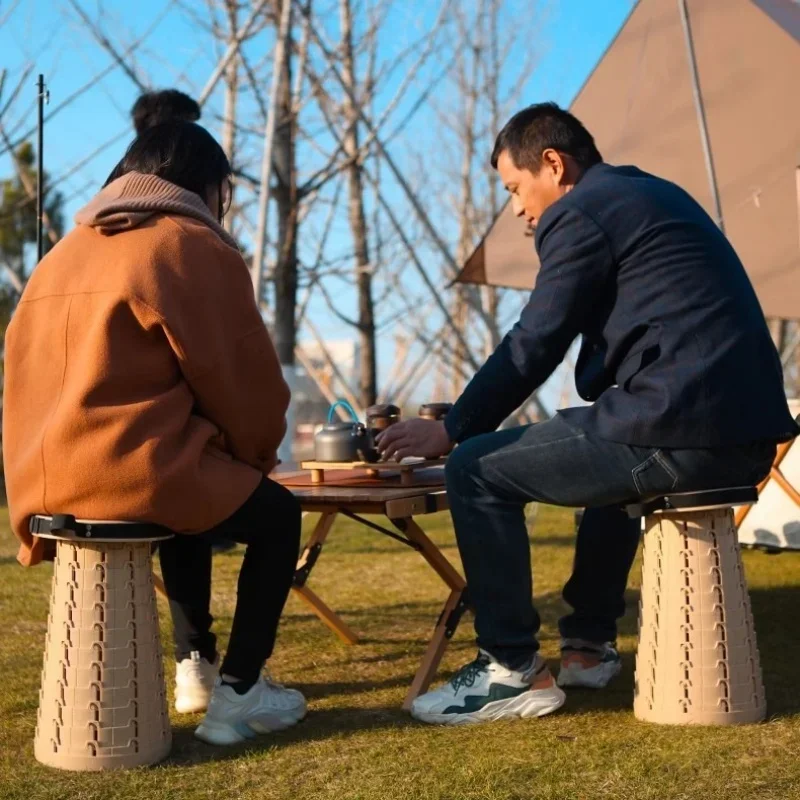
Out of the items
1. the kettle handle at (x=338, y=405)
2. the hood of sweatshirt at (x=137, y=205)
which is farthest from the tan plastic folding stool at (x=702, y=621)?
the hood of sweatshirt at (x=137, y=205)

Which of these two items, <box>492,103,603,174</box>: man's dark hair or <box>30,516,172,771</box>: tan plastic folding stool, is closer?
<box>30,516,172,771</box>: tan plastic folding stool

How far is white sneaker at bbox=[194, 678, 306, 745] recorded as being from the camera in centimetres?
207

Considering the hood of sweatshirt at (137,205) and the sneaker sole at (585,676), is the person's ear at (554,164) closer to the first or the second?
the hood of sweatshirt at (137,205)

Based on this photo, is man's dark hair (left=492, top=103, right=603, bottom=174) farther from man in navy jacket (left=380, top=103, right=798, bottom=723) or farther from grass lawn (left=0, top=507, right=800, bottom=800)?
grass lawn (left=0, top=507, right=800, bottom=800)

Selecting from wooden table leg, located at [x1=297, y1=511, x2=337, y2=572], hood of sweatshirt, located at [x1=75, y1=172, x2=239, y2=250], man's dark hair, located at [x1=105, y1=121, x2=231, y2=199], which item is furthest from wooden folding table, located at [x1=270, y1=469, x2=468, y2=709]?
man's dark hair, located at [x1=105, y1=121, x2=231, y2=199]

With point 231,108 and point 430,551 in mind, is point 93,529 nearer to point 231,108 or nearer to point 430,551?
point 430,551

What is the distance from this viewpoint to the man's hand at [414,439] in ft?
7.36

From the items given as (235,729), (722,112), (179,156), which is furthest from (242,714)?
(722,112)

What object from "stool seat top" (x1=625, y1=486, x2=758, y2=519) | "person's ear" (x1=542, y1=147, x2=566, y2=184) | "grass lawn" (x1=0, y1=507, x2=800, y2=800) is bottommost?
"grass lawn" (x1=0, y1=507, x2=800, y2=800)

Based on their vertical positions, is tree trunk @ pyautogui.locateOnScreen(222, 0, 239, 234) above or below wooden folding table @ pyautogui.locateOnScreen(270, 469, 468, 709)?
above

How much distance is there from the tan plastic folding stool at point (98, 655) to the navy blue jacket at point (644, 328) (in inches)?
28.2

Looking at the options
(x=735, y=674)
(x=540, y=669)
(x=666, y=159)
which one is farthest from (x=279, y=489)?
(x=666, y=159)

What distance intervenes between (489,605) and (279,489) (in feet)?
1.56

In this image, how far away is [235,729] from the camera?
207 centimetres
